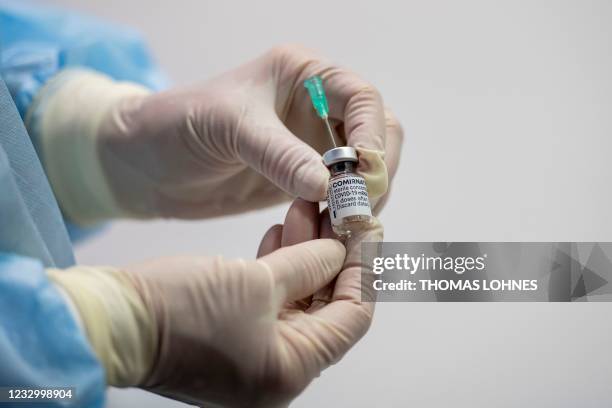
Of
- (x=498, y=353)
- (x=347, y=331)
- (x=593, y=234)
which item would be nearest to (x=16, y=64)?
(x=347, y=331)

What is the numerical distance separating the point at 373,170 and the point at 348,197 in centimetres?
14

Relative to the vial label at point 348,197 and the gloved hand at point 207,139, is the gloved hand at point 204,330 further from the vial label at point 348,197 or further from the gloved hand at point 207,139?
the gloved hand at point 207,139

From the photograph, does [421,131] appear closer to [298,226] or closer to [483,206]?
[483,206]

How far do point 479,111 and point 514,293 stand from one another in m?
0.63

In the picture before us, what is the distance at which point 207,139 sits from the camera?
1141mm

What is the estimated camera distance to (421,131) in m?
1.47

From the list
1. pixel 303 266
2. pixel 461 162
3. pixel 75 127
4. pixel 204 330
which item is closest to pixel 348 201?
pixel 303 266

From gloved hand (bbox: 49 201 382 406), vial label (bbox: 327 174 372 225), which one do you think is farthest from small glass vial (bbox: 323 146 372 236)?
gloved hand (bbox: 49 201 382 406)

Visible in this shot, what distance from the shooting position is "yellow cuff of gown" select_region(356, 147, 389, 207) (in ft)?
2.96

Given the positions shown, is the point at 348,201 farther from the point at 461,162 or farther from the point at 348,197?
the point at 461,162

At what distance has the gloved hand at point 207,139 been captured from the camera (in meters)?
0.98

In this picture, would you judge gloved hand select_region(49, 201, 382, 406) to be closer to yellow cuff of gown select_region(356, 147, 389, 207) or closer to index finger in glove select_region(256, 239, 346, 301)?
index finger in glove select_region(256, 239, 346, 301)

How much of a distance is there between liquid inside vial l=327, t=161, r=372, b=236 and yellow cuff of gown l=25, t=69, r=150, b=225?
0.79m

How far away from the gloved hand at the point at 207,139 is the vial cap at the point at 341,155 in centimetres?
2
